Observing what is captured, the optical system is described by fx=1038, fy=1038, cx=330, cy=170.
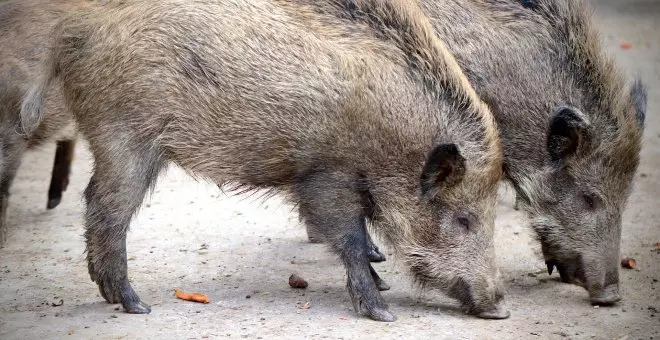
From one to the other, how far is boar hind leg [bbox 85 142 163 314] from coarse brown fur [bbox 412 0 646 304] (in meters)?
2.02

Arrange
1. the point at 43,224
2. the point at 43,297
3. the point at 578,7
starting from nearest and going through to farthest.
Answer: the point at 43,297
the point at 578,7
the point at 43,224

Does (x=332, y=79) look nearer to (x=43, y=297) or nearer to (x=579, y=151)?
(x=579, y=151)

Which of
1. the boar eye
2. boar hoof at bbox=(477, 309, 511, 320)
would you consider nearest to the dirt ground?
boar hoof at bbox=(477, 309, 511, 320)

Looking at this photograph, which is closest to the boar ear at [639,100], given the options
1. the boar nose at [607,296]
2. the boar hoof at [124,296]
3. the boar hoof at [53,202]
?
the boar nose at [607,296]

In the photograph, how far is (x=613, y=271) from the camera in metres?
6.07

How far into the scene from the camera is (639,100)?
646 cm

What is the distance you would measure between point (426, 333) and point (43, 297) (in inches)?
87.7

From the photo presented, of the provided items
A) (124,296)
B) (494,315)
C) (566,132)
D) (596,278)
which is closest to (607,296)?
(596,278)

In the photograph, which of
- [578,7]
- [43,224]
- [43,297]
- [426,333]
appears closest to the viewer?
[426,333]

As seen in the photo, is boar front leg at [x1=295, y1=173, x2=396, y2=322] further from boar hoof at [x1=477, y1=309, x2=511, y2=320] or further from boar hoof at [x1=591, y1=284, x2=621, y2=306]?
boar hoof at [x1=591, y1=284, x2=621, y2=306]

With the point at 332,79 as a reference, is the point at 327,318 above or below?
below

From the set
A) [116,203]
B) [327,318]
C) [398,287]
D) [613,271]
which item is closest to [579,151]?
[613,271]

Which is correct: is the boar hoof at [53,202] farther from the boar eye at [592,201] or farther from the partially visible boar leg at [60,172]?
the boar eye at [592,201]

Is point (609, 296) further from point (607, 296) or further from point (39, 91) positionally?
point (39, 91)
